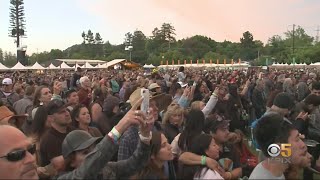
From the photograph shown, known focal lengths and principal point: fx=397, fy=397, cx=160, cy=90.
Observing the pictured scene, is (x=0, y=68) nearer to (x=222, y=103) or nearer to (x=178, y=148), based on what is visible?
(x=222, y=103)

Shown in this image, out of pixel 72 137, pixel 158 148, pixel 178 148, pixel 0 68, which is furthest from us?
pixel 0 68

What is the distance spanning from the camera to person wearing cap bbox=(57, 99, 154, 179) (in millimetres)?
2943

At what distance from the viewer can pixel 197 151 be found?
4.02 m

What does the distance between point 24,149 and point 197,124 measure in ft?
8.53

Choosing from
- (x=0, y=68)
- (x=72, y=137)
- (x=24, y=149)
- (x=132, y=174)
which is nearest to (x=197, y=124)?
(x=132, y=174)

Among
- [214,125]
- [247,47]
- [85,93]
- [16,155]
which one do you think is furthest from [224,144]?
[247,47]

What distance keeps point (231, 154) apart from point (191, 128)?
1.94 feet

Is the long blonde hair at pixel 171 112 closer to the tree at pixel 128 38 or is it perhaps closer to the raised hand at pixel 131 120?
the raised hand at pixel 131 120

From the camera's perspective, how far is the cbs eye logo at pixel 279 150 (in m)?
3.00

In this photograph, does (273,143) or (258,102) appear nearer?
(273,143)

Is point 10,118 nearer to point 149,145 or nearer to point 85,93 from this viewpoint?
point 149,145

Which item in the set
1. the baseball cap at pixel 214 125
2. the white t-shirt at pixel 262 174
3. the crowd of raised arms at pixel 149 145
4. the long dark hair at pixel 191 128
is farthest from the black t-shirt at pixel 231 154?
the white t-shirt at pixel 262 174

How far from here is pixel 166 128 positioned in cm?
573

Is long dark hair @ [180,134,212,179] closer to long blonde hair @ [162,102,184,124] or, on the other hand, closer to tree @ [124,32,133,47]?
long blonde hair @ [162,102,184,124]
